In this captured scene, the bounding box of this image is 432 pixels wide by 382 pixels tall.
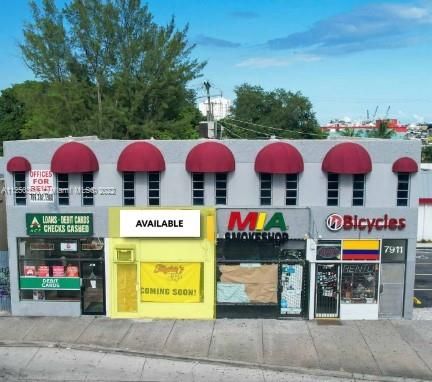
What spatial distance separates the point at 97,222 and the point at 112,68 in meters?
30.6

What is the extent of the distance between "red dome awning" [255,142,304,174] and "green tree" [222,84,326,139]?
59654 mm

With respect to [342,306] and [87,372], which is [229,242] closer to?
[342,306]

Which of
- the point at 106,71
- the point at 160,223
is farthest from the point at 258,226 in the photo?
the point at 106,71

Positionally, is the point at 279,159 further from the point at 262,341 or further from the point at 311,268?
the point at 262,341

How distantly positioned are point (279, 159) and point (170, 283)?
6481 mm

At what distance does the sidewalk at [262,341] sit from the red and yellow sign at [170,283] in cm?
97

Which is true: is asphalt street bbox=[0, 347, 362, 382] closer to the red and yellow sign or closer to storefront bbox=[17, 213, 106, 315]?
storefront bbox=[17, 213, 106, 315]

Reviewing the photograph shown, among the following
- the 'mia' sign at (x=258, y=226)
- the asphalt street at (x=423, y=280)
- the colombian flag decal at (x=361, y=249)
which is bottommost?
the asphalt street at (x=423, y=280)

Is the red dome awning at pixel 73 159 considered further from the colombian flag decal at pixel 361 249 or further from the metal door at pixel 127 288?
the colombian flag decal at pixel 361 249

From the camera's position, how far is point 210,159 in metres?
18.7

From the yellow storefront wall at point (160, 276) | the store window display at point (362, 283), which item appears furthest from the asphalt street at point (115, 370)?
the store window display at point (362, 283)

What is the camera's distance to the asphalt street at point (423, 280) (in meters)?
22.2

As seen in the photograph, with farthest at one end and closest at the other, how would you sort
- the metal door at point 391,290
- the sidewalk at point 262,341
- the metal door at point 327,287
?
1. the metal door at point 391,290
2. the metal door at point 327,287
3. the sidewalk at point 262,341

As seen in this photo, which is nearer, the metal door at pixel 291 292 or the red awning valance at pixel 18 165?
the red awning valance at pixel 18 165
